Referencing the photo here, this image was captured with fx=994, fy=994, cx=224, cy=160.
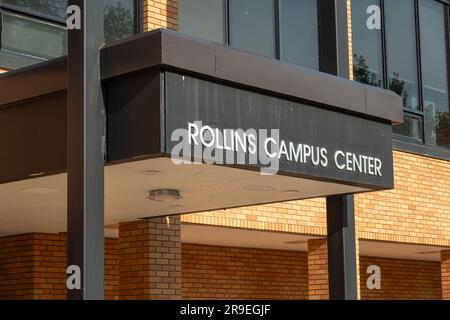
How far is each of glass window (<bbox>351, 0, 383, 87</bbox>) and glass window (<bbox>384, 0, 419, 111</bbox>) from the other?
11.7 inches

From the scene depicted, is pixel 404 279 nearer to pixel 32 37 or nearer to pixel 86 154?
pixel 32 37

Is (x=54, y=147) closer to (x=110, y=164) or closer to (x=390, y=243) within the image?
(x=110, y=164)

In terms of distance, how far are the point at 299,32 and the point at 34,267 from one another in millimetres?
5250

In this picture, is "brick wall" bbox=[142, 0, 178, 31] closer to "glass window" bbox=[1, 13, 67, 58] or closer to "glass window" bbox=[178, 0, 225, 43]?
"glass window" bbox=[178, 0, 225, 43]

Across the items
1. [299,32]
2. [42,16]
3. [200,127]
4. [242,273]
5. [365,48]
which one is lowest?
[242,273]

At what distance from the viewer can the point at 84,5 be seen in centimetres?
771

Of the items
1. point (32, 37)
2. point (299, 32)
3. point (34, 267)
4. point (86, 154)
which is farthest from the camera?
point (299, 32)

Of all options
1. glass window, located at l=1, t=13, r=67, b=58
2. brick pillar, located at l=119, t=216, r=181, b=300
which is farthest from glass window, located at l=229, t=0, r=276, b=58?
brick pillar, located at l=119, t=216, r=181, b=300

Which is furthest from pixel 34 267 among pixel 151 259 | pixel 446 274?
pixel 446 274

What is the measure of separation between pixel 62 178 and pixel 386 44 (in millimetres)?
9376

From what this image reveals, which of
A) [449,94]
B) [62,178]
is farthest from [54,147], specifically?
[449,94]

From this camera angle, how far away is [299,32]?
14875 millimetres

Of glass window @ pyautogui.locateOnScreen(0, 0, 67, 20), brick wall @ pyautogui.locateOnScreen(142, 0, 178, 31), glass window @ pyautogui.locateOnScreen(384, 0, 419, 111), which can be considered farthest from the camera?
glass window @ pyautogui.locateOnScreen(384, 0, 419, 111)

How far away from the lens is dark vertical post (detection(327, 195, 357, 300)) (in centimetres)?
1033
